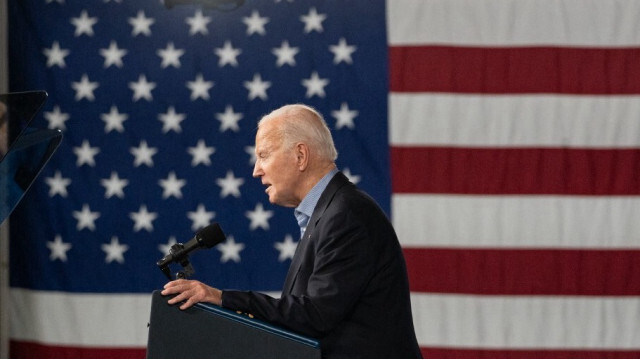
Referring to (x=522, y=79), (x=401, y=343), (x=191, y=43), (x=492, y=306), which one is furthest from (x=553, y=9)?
(x=401, y=343)

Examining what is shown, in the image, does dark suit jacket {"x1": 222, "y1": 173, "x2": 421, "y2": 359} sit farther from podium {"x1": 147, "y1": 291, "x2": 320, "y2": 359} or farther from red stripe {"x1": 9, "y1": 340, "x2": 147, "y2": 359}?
red stripe {"x1": 9, "y1": 340, "x2": 147, "y2": 359}

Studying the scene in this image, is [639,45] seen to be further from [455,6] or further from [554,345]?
[554,345]

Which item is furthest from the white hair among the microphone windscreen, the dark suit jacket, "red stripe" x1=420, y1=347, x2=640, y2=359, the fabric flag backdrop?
"red stripe" x1=420, y1=347, x2=640, y2=359

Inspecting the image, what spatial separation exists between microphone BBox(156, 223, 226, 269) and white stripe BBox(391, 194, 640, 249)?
2016 mm

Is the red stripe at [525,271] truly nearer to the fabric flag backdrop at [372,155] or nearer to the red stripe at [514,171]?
the fabric flag backdrop at [372,155]

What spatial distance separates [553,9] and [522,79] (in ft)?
1.13

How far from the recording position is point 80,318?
3.75m

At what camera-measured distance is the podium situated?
1.53 meters

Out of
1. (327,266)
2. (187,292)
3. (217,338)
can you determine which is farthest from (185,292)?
(327,266)

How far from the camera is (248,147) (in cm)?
372

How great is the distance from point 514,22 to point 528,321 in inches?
52.5

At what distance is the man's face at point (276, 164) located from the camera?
1.92 metres

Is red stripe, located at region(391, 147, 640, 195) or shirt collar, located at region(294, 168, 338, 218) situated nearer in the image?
shirt collar, located at region(294, 168, 338, 218)

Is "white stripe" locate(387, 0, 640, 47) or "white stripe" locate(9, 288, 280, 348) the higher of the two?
"white stripe" locate(387, 0, 640, 47)
